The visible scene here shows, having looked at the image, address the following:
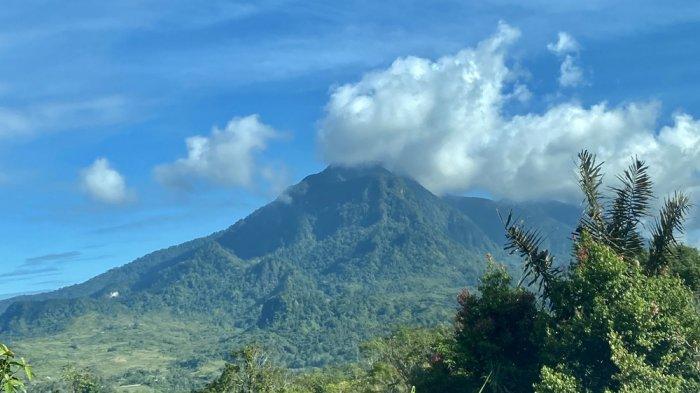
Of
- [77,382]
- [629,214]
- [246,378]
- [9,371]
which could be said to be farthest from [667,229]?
[77,382]

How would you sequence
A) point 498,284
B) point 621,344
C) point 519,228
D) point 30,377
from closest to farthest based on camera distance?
point 30,377 → point 621,344 → point 519,228 → point 498,284

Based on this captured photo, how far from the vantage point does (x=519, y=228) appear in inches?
860

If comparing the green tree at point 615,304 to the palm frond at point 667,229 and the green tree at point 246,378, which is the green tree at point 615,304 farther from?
the green tree at point 246,378

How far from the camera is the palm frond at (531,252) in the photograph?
21656 millimetres

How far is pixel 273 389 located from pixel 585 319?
39.9 metres

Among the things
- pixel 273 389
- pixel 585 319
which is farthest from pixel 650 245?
pixel 273 389

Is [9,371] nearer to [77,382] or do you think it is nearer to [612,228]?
[612,228]

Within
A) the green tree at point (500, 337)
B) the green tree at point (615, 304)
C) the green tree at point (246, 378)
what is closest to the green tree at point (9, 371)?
the green tree at point (615, 304)

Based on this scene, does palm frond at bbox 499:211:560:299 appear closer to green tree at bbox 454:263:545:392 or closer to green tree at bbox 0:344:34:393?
green tree at bbox 454:263:545:392

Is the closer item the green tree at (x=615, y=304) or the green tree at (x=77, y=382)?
the green tree at (x=615, y=304)

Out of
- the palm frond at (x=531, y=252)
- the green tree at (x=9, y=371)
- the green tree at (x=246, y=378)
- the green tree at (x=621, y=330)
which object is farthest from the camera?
the green tree at (x=246, y=378)

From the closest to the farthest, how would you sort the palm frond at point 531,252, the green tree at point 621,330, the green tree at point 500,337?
the green tree at point 621,330 < the palm frond at point 531,252 < the green tree at point 500,337

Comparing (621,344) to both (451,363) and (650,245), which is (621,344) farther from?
(451,363)

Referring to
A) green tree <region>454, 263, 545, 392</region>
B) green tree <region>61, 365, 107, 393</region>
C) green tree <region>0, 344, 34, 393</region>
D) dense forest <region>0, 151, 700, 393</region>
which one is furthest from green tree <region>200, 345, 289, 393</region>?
green tree <region>0, 344, 34, 393</region>
